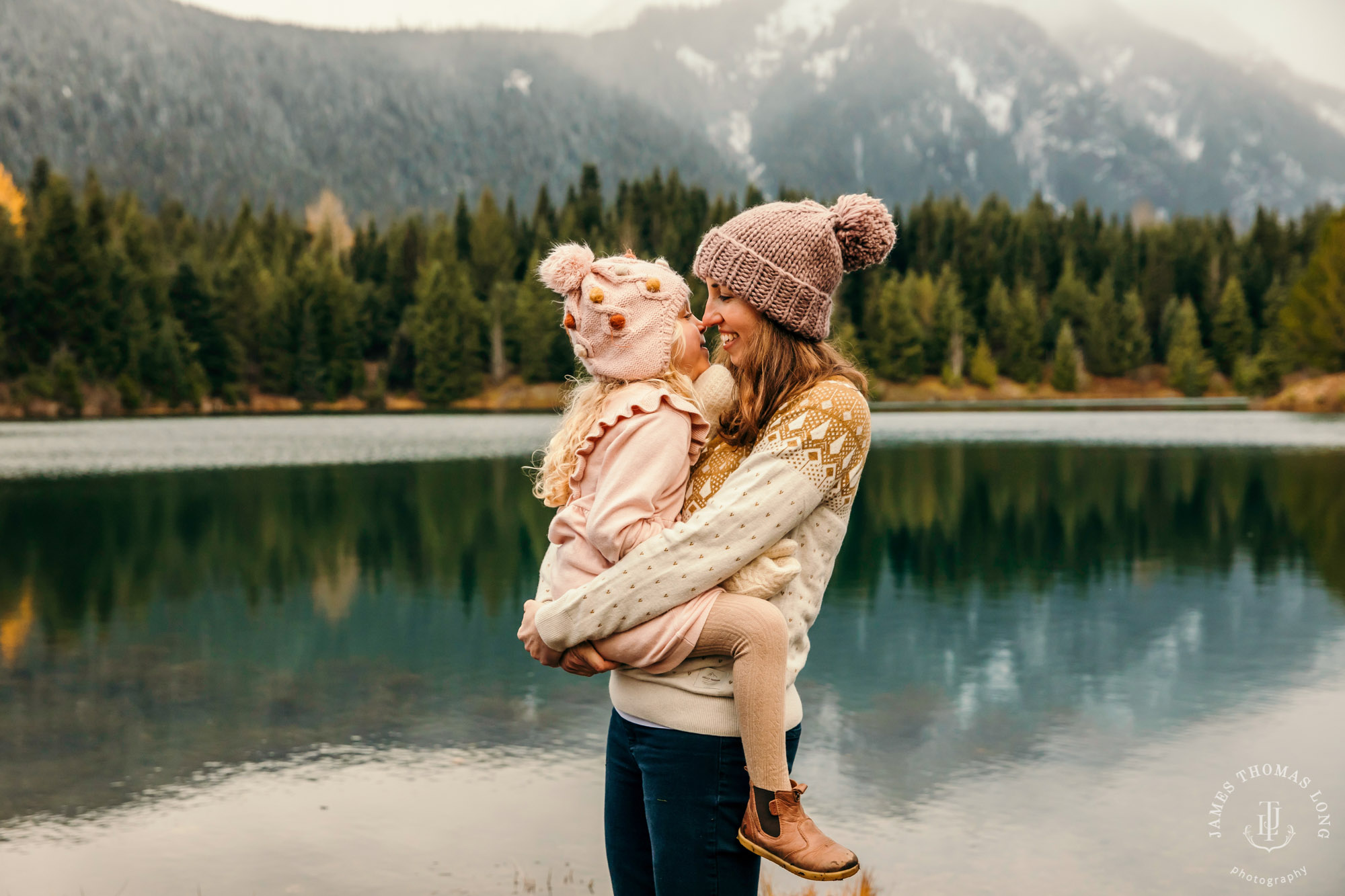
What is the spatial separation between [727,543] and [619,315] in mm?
603

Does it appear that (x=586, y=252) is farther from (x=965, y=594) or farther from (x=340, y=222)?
(x=340, y=222)

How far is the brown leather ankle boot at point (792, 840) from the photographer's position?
2543 mm

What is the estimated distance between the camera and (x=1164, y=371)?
93.1 metres

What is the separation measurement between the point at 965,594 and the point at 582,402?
13.9 meters

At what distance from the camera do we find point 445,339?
82062 mm

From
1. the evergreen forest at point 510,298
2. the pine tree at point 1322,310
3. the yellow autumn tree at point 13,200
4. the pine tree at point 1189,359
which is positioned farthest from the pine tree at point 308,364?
the pine tree at point 1189,359

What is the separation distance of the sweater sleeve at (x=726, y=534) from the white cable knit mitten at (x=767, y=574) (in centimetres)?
3

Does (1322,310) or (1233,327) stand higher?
(1322,310)

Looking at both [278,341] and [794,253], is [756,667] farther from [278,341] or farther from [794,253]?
[278,341]

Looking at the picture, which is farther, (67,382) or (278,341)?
(278,341)

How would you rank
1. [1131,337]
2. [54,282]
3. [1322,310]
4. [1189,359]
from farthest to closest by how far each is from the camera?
[1131,337] → [1189,359] → [1322,310] → [54,282]

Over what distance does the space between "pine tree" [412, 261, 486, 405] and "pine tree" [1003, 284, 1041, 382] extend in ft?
134

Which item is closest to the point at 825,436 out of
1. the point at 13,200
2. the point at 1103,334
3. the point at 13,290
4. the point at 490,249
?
the point at 13,290

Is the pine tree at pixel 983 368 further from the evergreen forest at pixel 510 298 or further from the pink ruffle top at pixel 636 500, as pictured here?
the pink ruffle top at pixel 636 500
